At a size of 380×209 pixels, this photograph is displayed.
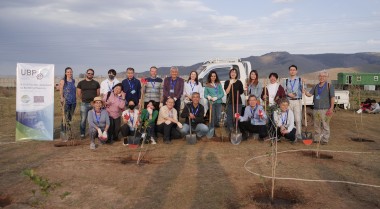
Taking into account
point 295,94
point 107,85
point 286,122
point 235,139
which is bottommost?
point 235,139

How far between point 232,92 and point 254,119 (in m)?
0.87

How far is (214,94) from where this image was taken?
9.29 metres

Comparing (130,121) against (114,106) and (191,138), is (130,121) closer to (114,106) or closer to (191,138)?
(114,106)

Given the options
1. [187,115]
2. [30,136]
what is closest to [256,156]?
[187,115]

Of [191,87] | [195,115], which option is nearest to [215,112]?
[195,115]

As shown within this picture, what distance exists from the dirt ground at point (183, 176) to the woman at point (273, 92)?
110 cm

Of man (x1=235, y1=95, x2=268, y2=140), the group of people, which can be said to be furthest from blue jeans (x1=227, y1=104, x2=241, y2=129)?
man (x1=235, y1=95, x2=268, y2=140)

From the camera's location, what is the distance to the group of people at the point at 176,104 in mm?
8508

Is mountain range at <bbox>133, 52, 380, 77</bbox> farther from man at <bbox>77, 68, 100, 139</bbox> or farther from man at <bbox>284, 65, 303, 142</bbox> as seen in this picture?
man at <bbox>284, 65, 303, 142</bbox>

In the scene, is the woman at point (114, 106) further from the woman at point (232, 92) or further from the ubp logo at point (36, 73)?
the woman at point (232, 92)

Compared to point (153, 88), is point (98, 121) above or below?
below

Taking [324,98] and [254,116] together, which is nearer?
[324,98]

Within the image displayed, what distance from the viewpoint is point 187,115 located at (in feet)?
29.5

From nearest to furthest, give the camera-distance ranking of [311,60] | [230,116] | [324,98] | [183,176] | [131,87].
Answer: [183,176] → [324,98] → [131,87] → [230,116] → [311,60]
